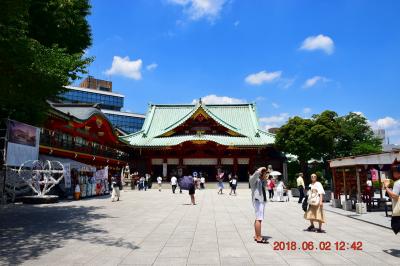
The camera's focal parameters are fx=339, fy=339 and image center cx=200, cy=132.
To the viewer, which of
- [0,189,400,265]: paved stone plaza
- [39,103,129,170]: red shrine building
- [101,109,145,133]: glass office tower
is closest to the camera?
[0,189,400,265]: paved stone plaza

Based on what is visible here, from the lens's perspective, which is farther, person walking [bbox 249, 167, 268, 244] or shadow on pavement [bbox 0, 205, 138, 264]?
person walking [bbox 249, 167, 268, 244]

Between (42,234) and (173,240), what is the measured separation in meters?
3.80

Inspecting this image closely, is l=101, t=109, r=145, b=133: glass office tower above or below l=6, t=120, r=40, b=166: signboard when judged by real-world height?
above

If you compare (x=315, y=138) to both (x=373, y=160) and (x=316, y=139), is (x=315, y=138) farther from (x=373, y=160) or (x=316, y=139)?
(x=373, y=160)

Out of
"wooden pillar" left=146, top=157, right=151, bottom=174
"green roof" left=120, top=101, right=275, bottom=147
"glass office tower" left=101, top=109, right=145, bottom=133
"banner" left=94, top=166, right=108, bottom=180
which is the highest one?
"glass office tower" left=101, top=109, right=145, bottom=133

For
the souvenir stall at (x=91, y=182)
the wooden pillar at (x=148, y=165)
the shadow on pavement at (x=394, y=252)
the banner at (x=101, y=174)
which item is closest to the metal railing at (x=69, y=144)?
the souvenir stall at (x=91, y=182)

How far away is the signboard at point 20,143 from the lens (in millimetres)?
16672

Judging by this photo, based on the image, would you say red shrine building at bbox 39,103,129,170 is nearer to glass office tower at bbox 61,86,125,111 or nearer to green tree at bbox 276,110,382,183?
green tree at bbox 276,110,382,183

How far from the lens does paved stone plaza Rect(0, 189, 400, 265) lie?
265 inches

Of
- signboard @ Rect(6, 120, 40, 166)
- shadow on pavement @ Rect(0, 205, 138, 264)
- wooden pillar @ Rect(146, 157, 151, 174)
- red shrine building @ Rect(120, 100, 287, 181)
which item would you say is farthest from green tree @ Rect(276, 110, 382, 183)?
shadow on pavement @ Rect(0, 205, 138, 264)

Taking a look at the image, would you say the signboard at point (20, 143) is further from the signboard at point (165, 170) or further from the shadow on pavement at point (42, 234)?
the signboard at point (165, 170)

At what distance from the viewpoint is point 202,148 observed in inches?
1630

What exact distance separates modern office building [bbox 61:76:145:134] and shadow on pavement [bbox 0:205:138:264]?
75215mm

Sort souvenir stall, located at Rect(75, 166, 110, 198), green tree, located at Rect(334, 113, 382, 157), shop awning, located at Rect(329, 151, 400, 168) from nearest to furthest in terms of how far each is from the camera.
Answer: shop awning, located at Rect(329, 151, 400, 168) → souvenir stall, located at Rect(75, 166, 110, 198) → green tree, located at Rect(334, 113, 382, 157)
